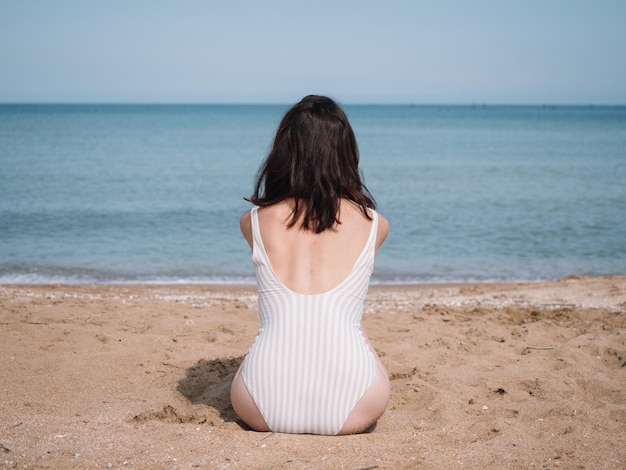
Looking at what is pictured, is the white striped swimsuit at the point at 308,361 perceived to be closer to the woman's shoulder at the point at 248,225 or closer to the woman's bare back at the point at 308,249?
the woman's bare back at the point at 308,249

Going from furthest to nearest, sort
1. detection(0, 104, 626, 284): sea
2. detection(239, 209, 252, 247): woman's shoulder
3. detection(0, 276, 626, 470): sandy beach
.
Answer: detection(0, 104, 626, 284): sea → detection(239, 209, 252, 247): woman's shoulder → detection(0, 276, 626, 470): sandy beach

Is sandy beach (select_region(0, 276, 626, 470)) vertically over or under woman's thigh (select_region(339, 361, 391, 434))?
under

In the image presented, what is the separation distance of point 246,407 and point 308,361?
418 mm

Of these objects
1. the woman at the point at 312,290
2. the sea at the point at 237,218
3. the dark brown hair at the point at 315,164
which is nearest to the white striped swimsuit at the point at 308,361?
the woman at the point at 312,290

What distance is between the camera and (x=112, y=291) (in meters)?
8.74

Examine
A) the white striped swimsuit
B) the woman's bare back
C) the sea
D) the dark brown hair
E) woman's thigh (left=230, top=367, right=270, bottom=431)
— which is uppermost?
the dark brown hair

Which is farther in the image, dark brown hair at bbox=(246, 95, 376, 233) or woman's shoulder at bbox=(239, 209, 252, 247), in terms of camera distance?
woman's shoulder at bbox=(239, 209, 252, 247)

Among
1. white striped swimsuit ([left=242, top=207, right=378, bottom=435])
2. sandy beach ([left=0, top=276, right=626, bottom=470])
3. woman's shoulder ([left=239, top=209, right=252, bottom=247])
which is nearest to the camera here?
sandy beach ([left=0, top=276, right=626, bottom=470])

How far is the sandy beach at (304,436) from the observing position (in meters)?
3.05

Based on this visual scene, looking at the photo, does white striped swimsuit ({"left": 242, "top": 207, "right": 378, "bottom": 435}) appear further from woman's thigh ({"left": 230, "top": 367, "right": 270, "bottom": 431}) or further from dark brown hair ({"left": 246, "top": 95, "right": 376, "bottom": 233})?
dark brown hair ({"left": 246, "top": 95, "right": 376, "bottom": 233})

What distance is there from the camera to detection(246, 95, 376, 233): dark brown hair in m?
3.21

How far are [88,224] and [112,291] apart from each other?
5.66m

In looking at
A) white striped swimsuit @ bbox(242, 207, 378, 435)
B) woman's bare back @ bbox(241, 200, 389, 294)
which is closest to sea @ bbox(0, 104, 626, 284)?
woman's bare back @ bbox(241, 200, 389, 294)

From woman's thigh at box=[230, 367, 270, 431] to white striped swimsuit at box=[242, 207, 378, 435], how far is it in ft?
0.11
